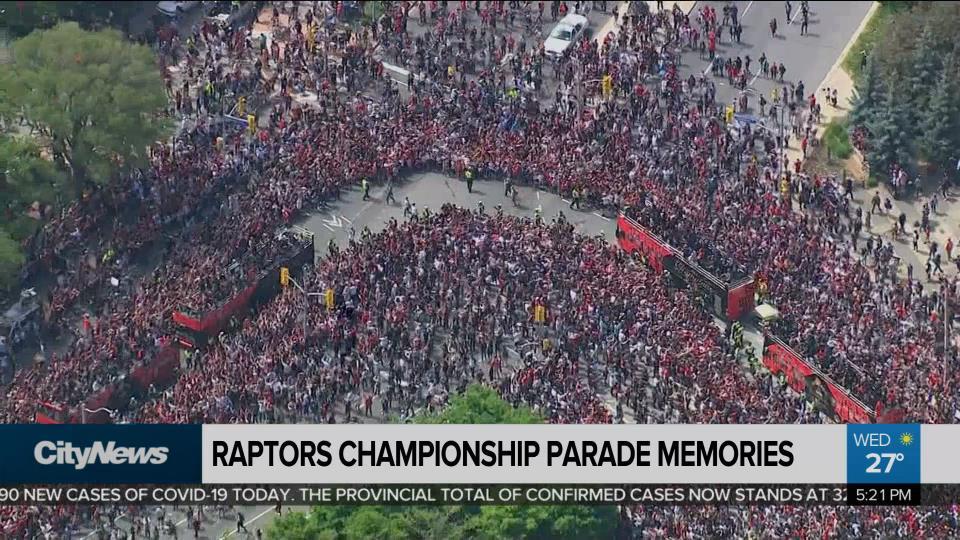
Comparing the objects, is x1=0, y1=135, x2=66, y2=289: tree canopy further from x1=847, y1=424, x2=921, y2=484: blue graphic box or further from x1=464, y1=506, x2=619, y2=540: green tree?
x1=847, y1=424, x2=921, y2=484: blue graphic box

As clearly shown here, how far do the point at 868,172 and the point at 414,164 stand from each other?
22909 millimetres

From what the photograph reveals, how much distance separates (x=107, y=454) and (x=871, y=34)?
5893 cm

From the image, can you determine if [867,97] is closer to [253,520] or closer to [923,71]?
[923,71]

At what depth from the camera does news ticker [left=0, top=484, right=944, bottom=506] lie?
9781 centimetres

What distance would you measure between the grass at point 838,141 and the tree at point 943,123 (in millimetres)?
4057

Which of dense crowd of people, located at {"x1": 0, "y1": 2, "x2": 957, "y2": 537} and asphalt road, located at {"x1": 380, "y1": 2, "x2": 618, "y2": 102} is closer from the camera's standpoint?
dense crowd of people, located at {"x1": 0, "y1": 2, "x2": 957, "y2": 537}

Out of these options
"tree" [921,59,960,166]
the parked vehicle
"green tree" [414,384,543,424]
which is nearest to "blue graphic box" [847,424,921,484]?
"green tree" [414,384,543,424]

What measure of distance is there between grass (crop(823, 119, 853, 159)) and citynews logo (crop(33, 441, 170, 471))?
1839 inches

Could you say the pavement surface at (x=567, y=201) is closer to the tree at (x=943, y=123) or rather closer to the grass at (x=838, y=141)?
the grass at (x=838, y=141)

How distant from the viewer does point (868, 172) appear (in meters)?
128

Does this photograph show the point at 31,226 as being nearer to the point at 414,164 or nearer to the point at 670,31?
the point at 414,164

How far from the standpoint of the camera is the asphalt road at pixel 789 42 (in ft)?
445

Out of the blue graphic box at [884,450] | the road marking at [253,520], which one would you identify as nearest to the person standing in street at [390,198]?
the road marking at [253,520]

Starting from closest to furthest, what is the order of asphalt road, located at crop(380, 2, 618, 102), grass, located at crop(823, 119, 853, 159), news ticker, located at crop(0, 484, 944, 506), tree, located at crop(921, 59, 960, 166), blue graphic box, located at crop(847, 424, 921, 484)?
1. blue graphic box, located at crop(847, 424, 921, 484)
2. news ticker, located at crop(0, 484, 944, 506)
3. tree, located at crop(921, 59, 960, 166)
4. grass, located at crop(823, 119, 853, 159)
5. asphalt road, located at crop(380, 2, 618, 102)
